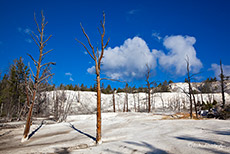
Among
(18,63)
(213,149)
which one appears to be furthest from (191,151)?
(18,63)

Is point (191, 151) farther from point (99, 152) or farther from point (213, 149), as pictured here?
point (99, 152)

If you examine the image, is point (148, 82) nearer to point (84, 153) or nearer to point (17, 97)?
point (84, 153)

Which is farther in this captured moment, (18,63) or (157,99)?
(157,99)

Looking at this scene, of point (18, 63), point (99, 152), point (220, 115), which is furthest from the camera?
point (18, 63)

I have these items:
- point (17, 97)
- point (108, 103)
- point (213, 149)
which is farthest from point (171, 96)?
point (213, 149)

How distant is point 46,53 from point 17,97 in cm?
2651

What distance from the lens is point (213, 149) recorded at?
4660 mm

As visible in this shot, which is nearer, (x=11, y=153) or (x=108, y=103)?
(x=11, y=153)

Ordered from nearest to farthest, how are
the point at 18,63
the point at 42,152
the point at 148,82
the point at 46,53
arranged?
the point at 42,152
the point at 46,53
the point at 148,82
the point at 18,63

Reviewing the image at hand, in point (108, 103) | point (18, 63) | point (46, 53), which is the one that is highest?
→ point (18, 63)

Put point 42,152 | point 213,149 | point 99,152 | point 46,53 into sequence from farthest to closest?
point 46,53 < point 42,152 < point 99,152 < point 213,149

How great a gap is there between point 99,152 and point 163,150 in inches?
102

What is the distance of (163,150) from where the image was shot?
5086 mm

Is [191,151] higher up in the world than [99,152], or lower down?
higher up
